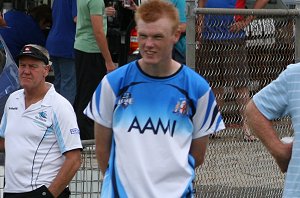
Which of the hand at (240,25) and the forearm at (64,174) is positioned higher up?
the hand at (240,25)

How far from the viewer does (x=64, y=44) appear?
10844 mm

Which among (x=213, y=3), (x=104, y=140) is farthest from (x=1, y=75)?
(x=104, y=140)

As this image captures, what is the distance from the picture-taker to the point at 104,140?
5.39 m

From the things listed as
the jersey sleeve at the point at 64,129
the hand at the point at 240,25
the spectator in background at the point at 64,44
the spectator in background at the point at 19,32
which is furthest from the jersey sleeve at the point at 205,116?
the spectator in background at the point at 19,32

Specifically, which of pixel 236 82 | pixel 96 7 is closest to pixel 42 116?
pixel 236 82

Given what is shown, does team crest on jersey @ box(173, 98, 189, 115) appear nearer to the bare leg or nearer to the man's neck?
the man's neck

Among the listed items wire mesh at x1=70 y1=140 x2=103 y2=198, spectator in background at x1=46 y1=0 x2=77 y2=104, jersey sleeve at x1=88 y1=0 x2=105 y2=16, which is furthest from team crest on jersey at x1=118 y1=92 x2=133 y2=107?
spectator in background at x1=46 y1=0 x2=77 y2=104

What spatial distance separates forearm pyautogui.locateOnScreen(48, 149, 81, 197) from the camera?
627 centimetres

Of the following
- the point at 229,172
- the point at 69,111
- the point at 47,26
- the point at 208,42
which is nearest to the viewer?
the point at 69,111

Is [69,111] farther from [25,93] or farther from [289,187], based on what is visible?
[289,187]

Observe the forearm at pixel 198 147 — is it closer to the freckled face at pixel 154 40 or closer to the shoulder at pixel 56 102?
the freckled face at pixel 154 40

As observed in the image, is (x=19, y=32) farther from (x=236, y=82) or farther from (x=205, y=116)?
(x=205, y=116)

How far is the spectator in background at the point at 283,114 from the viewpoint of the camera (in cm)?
489

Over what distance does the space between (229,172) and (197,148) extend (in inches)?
121
